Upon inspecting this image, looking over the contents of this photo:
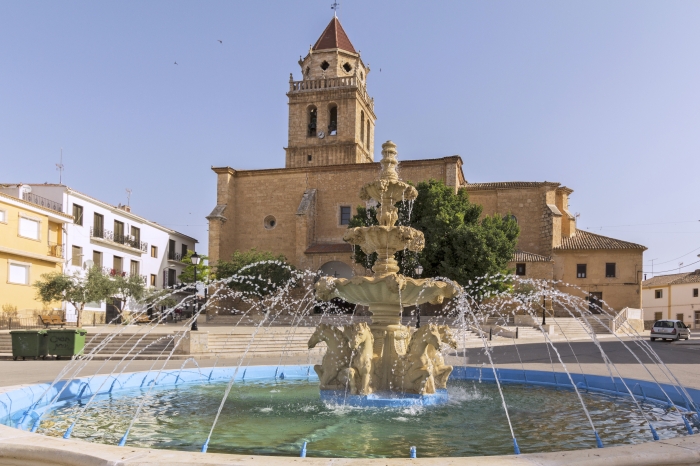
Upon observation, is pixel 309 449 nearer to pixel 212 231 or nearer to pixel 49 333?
pixel 49 333

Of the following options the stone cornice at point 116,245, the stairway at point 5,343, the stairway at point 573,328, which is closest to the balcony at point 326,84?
the stone cornice at point 116,245

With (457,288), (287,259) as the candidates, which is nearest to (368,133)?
(287,259)

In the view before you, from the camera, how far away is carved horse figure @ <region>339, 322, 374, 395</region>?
6758 mm

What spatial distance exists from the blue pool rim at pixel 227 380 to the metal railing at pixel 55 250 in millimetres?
22116

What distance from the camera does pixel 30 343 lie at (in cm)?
1421

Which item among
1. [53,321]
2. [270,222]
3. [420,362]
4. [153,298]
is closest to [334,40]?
[270,222]

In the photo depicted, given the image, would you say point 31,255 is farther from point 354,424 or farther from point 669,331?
point 669,331

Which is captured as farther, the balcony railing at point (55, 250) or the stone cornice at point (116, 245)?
the stone cornice at point (116, 245)

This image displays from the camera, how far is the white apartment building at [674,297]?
4592cm

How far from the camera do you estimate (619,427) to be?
5551 mm

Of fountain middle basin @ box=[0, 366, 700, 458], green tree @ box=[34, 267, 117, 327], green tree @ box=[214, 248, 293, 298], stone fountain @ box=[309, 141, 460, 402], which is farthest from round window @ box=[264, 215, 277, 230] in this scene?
stone fountain @ box=[309, 141, 460, 402]

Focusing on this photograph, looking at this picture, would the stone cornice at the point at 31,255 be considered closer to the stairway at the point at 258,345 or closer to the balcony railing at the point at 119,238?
the balcony railing at the point at 119,238

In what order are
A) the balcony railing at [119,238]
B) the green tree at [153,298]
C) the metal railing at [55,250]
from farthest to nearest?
1. the balcony railing at [119,238]
2. the green tree at [153,298]
3. the metal railing at [55,250]

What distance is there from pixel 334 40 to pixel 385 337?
36.5 meters
